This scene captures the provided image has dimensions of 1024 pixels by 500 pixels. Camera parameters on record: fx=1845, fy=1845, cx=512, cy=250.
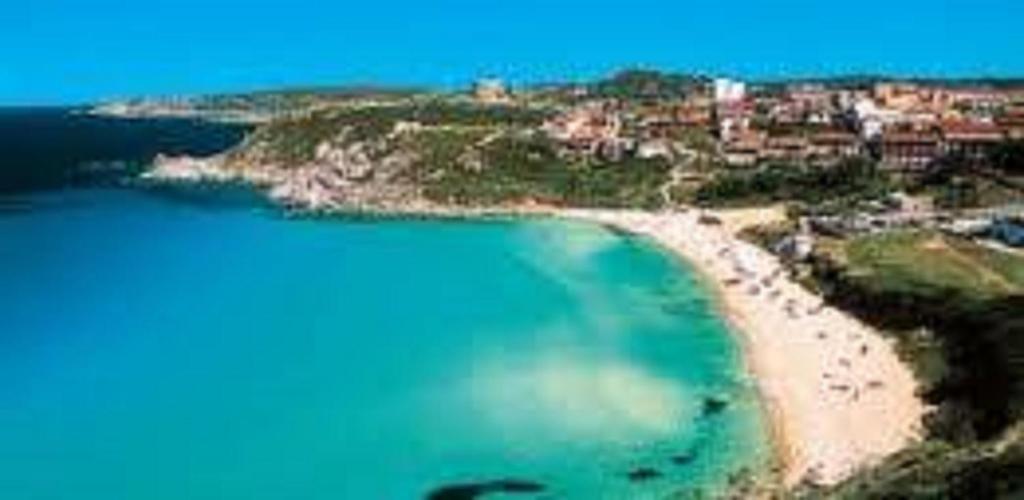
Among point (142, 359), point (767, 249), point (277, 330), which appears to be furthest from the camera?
point (767, 249)

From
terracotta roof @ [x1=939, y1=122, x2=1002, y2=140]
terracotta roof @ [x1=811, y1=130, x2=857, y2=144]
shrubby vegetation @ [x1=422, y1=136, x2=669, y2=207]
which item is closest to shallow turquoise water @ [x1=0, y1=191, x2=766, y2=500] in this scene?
shrubby vegetation @ [x1=422, y1=136, x2=669, y2=207]

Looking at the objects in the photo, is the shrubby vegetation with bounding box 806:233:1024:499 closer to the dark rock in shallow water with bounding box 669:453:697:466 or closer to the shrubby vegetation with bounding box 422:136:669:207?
the dark rock in shallow water with bounding box 669:453:697:466

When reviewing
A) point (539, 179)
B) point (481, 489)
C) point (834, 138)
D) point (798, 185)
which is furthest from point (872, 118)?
point (481, 489)

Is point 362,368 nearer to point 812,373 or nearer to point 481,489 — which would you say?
point 812,373

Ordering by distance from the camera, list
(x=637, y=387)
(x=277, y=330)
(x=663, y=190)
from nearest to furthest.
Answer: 1. (x=637, y=387)
2. (x=277, y=330)
3. (x=663, y=190)

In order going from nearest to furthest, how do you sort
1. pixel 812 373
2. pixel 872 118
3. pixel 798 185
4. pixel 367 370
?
pixel 812 373 < pixel 367 370 < pixel 798 185 < pixel 872 118

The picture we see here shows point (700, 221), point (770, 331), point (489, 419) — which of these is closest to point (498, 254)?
point (700, 221)

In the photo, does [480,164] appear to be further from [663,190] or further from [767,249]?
[767,249]
